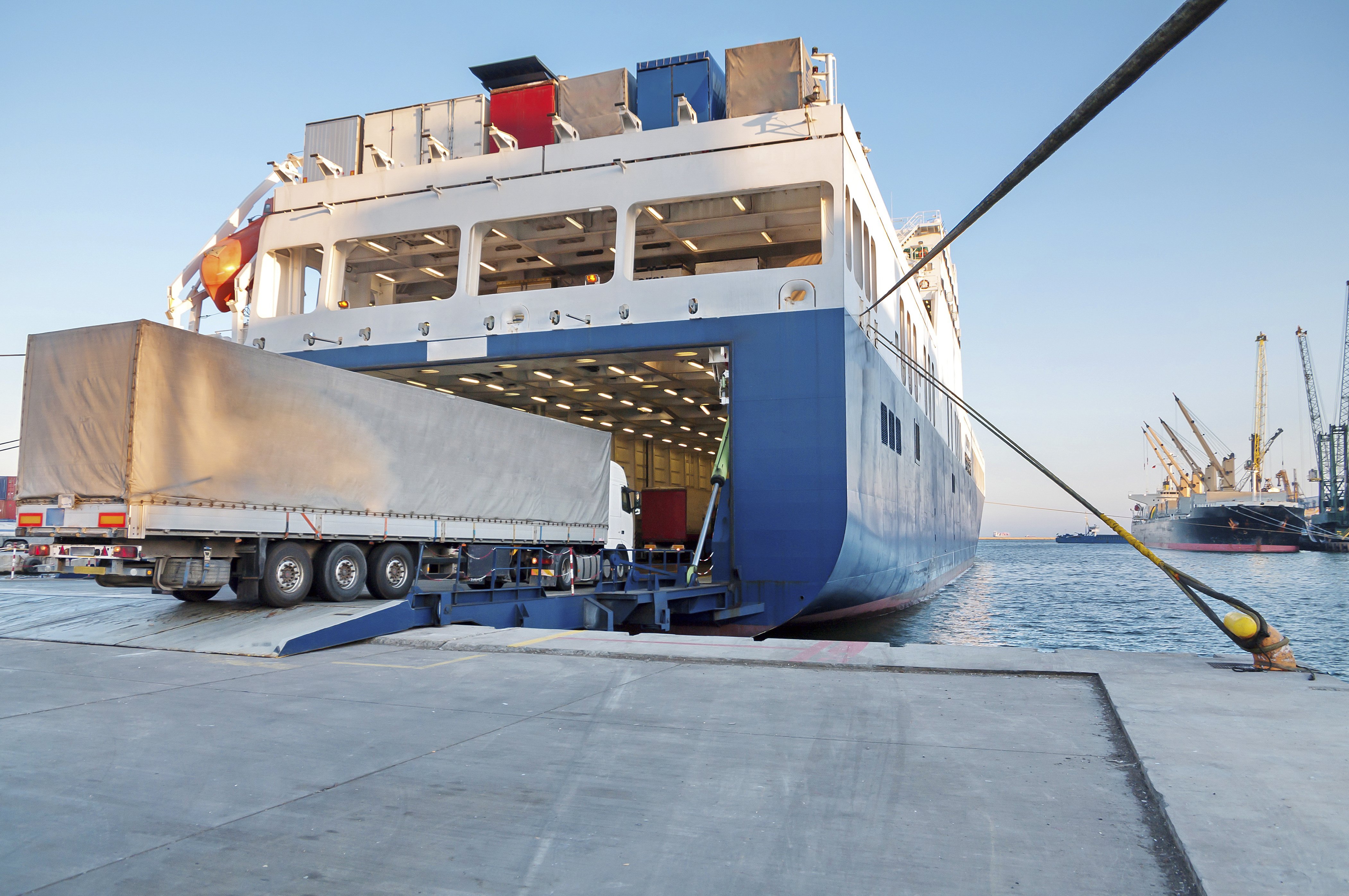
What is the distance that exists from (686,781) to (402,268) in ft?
72.5

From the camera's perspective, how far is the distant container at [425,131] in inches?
826

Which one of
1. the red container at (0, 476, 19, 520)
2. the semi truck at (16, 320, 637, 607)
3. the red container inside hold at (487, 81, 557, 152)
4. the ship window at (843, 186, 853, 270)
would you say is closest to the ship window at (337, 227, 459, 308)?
the red container inside hold at (487, 81, 557, 152)

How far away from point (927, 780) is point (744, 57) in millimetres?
17220

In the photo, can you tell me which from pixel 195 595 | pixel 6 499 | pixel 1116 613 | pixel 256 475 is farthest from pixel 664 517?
pixel 6 499

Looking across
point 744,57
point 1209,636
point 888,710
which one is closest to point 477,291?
point 744,57

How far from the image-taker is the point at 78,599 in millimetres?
16688

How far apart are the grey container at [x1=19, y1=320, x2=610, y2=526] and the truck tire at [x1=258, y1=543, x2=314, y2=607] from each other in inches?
28.1

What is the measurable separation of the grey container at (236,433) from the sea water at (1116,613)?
949 centimetres

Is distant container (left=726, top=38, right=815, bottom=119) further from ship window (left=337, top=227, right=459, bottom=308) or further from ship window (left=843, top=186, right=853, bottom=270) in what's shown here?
ship window (left=337, top=227, right=459, bottom=308)

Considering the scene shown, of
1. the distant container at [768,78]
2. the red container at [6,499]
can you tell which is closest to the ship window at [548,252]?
the distant container at [768,78]

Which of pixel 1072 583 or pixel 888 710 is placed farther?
pixel 1072 583

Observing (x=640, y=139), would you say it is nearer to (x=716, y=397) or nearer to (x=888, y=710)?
(x=716, y=397)

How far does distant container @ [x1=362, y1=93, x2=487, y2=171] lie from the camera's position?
68.8 feet

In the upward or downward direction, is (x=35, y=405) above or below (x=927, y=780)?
above
